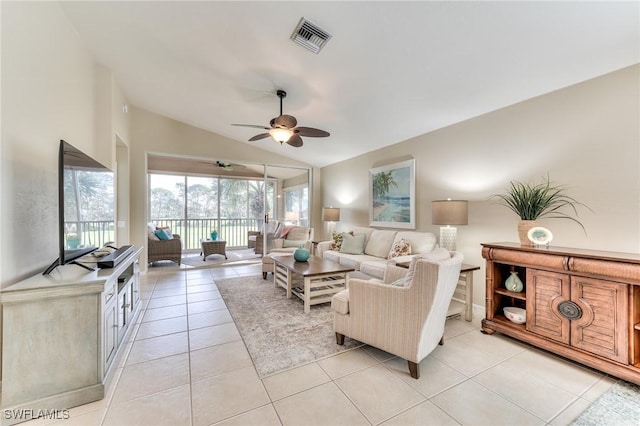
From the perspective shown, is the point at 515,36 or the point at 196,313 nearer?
the point at 515,36

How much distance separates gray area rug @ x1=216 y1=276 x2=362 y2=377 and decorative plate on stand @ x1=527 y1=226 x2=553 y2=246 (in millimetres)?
1925

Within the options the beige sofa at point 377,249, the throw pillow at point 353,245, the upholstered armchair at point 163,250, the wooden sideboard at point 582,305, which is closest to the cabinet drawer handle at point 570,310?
the wooden sideboard at point 582,305

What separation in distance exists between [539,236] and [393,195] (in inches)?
93.2

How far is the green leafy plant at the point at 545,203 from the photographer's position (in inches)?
99.1

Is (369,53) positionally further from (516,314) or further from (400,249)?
(516,314)

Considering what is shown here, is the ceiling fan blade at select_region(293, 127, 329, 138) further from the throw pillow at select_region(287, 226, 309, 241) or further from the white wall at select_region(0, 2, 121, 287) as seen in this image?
the throw pillow at select_region(287, 226, 309, 241)

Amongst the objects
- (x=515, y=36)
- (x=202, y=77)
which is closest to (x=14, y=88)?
(x=202, y=77)

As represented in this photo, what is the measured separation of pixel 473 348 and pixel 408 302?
1.05 m

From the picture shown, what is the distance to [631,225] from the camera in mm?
2164

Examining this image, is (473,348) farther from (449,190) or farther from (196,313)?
(196,313)

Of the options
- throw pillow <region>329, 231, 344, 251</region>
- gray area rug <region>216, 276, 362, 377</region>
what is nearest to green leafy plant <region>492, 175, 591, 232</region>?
gray area rug <region>216, 276, 362, 377</region>

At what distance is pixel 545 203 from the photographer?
259 centimetres

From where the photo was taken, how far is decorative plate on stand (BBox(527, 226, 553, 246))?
2.36m

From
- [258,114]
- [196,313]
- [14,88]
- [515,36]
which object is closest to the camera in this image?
[14,88]
